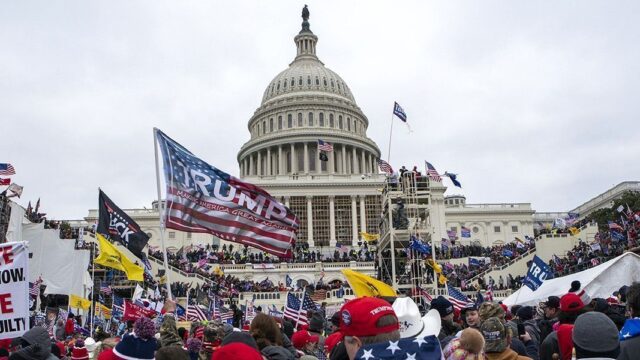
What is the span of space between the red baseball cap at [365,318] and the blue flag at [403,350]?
124 millimetres

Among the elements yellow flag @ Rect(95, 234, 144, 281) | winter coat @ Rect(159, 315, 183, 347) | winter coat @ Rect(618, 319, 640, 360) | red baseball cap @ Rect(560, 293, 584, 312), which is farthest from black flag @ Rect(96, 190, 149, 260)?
winter coat @ Rect(618, 319, 640, 360)

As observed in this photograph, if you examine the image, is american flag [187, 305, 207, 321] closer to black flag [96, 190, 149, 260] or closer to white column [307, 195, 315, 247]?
black flag [96, 190, 149, 260]

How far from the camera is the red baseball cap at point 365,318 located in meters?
3.79

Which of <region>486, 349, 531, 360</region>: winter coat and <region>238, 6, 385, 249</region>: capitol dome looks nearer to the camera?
<region>486, 349, 531, 360</region>: winter coat

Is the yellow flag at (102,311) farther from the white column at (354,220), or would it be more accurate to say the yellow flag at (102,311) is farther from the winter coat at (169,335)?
the white column at (354,220)

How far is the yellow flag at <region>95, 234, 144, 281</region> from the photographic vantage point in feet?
56.1

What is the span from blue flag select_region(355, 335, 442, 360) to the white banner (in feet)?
18.9

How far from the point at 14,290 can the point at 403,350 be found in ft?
20.2

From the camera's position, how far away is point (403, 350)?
3631 millimetres

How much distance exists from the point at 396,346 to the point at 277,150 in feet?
317

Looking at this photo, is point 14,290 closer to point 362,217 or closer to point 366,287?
point 366,287

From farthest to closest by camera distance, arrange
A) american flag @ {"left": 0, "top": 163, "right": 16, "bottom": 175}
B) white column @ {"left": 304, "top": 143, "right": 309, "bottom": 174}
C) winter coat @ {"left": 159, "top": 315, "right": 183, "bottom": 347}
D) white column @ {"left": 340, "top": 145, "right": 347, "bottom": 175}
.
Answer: white column @ {"left": 340, "top": 145, "right": 347, "bottom": 175} → white column @ {"left": 304, "top": 143, "right": 309, "bottom": 174} → american flag @ {"left": 0, "top": 163, "right": 16, "bottom": 175} → winter coat @ {"left": 159, "top": 315, "right": 183, "bottom": 347}

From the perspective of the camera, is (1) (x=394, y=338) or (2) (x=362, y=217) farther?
(2) (x=362, y=217)

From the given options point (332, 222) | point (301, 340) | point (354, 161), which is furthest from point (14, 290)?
point (354, 161)
